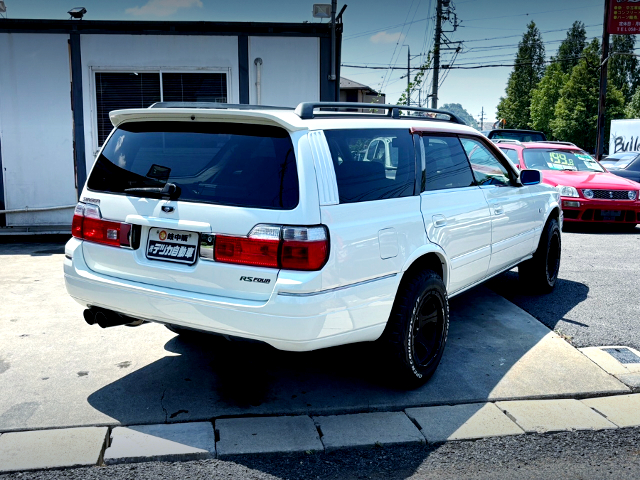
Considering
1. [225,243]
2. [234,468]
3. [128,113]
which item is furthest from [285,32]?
[234,468]

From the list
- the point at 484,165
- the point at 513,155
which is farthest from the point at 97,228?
the point at 513,155

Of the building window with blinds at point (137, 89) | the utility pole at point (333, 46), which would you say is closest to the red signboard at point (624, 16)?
the utility pole at point (333, 46)

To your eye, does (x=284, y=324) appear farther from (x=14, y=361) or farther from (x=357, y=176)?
(x=14, y=361)

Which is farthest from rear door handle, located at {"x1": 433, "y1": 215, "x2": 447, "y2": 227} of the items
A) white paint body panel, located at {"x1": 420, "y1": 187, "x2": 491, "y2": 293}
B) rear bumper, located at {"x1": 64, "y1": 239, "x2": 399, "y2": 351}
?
rear bumper, located at {"x1": 64, "y1": 239, "x2": 399, "y2": 351}

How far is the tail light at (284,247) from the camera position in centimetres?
348

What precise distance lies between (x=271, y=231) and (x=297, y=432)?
1212 millimetres

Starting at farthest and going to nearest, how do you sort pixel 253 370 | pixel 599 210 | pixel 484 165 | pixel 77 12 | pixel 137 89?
pixel 599 210
pixel 137 89
pixel 77 12
pixel 484 165
pixel 253 370

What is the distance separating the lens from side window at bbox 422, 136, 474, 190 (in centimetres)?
475

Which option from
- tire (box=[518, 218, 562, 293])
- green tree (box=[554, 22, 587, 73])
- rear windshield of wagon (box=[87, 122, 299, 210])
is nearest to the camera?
rear windshield of wagon (box=[87, 122, 299, 210])

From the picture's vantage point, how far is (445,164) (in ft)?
16.4

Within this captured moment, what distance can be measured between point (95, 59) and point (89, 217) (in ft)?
22.6

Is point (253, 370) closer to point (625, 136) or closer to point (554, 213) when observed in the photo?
point (554, 213)

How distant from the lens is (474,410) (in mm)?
4160

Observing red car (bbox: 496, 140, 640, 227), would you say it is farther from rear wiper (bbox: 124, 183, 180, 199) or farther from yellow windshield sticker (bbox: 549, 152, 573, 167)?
rear wiper (bbox: 124, 183, 180, 199)
